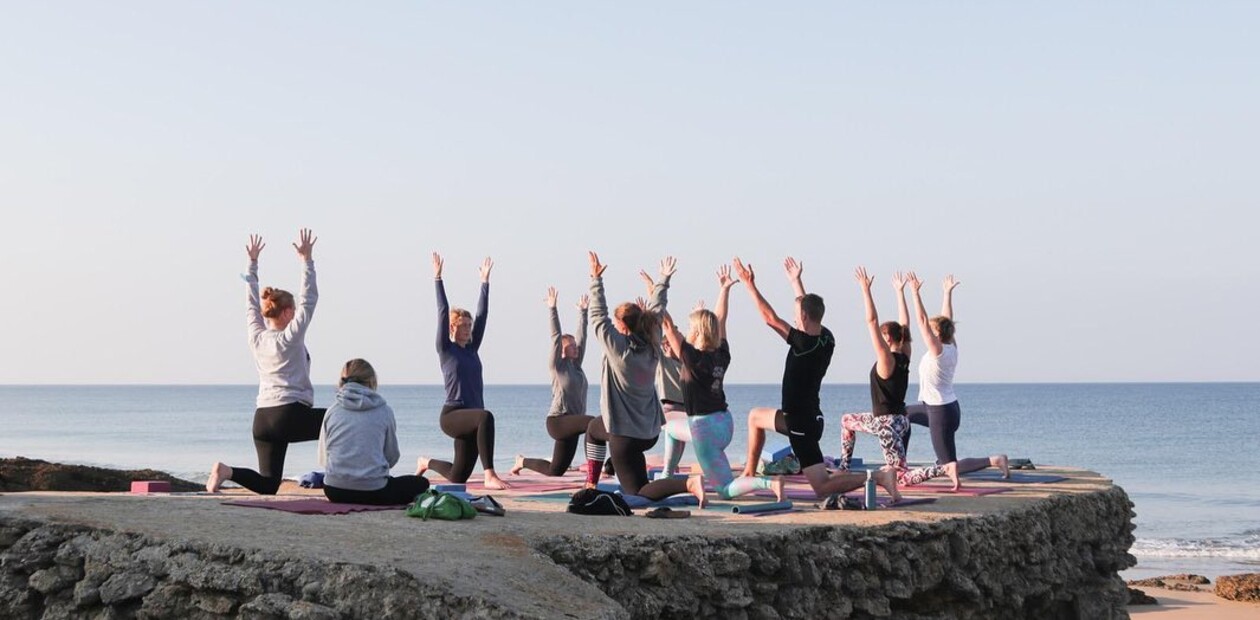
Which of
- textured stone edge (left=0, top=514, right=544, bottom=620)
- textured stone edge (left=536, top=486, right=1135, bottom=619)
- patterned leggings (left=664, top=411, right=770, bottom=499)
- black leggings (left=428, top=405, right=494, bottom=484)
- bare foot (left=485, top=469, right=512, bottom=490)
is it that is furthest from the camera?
bare foot (left=485, top=469, right=512, bottom=490)

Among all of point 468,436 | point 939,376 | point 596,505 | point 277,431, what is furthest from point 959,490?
point 277,431

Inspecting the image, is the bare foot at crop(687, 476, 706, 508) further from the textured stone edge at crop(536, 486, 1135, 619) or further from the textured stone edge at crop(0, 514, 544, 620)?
the textured stone edge at crop(0, 514, 544, 620)

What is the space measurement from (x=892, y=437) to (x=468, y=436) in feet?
14.4

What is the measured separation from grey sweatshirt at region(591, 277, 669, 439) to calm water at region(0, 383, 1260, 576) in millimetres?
17377

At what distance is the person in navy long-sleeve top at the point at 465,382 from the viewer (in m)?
14.3

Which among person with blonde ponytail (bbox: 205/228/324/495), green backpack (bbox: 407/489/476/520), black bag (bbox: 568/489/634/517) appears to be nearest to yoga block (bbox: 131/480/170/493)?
person with blonde ponytail (bbox: 205/228/324/495)

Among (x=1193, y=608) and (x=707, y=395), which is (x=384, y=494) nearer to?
(x=707, y=395)

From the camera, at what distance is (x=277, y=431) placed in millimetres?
11961

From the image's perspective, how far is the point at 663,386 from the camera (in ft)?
52.0

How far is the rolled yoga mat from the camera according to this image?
455 inches

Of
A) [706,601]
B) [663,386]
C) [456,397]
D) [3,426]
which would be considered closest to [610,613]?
[706,601]

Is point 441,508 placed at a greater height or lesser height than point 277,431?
lesser

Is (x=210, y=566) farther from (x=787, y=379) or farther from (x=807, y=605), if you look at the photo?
(x=787, y=379)

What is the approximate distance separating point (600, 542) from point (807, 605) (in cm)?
183
